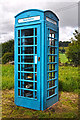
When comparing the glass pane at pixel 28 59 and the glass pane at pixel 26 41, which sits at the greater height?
the glass pane at pixel 26 41

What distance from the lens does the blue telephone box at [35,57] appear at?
138 inches

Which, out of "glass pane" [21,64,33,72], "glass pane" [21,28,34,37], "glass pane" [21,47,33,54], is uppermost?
"glass pane" [21,28,34,37]

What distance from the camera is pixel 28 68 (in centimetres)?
391

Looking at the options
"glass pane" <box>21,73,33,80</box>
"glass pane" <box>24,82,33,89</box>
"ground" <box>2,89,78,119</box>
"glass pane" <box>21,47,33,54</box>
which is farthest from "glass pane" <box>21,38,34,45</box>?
"ground" <box>2,89,78,119</box>

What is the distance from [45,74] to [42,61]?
1.04 ft

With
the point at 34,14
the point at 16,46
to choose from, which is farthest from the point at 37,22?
the point at 16,46

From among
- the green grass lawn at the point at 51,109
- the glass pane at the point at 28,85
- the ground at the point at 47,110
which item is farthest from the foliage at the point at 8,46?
the glass pane at the point at 28,85

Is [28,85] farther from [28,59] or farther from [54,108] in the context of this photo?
[54,108]

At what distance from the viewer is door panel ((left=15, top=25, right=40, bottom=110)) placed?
359 cm

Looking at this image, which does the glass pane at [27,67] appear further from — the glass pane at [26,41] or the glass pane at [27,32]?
the glass pane at [27,32]

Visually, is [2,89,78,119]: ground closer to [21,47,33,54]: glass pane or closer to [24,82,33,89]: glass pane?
[24,82,33,89]: glass pane

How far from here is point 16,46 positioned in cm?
386

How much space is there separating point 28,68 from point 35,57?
466 millimetres

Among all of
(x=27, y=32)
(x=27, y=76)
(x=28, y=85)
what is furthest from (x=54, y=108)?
(x=27, y=32)
